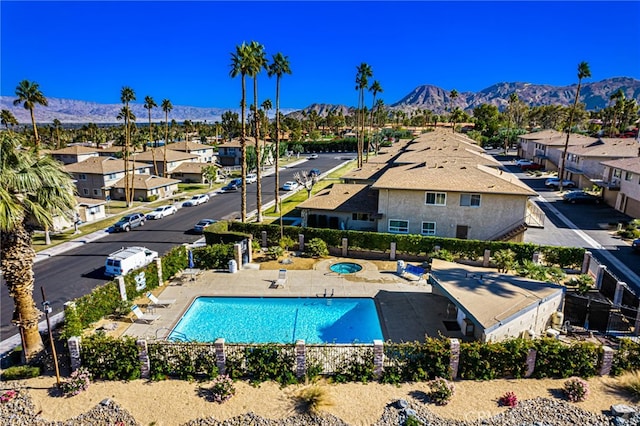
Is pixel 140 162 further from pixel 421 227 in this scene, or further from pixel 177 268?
pixel 421 227

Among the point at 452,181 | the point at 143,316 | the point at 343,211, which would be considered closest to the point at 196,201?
the point at 343,211

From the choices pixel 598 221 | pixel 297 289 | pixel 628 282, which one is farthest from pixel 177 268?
pixel 598 221

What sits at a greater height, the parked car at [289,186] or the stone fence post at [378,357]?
the parked car at [289,186]

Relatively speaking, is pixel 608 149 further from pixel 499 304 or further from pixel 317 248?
pixel 499 304

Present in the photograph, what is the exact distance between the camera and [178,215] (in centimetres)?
5006

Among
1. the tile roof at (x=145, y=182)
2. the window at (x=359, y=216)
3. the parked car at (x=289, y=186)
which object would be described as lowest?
the parked car at (x=289, y=186)

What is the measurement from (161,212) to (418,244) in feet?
108

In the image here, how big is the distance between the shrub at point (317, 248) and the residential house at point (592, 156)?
4341 cm

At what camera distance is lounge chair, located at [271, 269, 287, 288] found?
90.8ft

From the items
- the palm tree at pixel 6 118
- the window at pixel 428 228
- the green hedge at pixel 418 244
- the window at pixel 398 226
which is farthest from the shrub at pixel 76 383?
the palm tree at pixel 6 118

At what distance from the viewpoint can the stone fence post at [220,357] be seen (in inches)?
657

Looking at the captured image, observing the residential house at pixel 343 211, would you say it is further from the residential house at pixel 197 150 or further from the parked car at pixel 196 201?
the residential house at pixel 197 150

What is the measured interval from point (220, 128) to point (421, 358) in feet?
533

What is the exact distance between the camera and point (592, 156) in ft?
190
